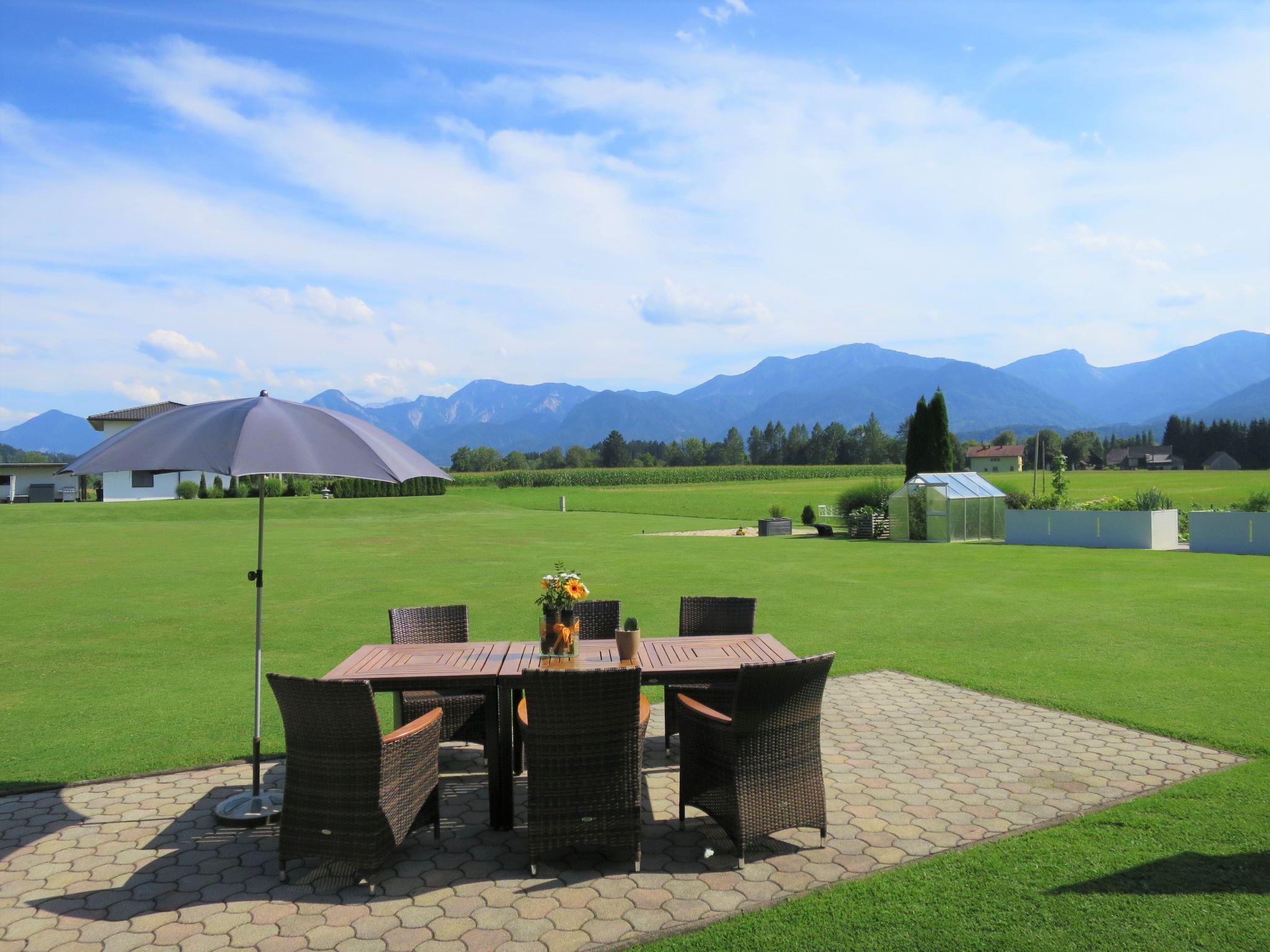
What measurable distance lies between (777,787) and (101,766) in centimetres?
490

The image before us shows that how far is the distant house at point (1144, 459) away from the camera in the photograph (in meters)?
124

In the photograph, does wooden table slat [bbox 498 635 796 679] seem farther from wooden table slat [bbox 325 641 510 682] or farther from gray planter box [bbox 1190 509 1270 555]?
gray planter box [bbox 1190 509 1270 555]

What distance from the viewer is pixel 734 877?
4.29 metres

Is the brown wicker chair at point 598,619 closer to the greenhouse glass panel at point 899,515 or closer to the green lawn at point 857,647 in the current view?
the green lawn at point 857,647

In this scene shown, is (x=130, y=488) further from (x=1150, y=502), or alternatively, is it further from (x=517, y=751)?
(x=517, y=751)

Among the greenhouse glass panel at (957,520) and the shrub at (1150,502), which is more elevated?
the shrub at (1150,502)

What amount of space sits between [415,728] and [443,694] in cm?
137

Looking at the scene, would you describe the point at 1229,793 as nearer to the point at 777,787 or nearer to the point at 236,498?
the point at 777,787

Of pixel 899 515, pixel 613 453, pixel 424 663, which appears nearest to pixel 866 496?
pixel 899 515

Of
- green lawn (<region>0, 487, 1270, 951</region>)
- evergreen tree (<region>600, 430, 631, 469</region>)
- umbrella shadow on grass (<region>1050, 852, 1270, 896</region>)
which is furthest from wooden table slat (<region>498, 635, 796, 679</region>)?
evergreen tree (<region>600, 430, 631, 469</region>)

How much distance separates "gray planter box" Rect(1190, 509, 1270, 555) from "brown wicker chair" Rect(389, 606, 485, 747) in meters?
22.5

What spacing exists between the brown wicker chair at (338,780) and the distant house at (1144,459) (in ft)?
458


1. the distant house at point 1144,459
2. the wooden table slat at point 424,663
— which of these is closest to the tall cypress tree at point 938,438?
the wooden table slat at point 424,663

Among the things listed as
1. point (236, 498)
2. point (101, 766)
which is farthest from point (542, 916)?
point (236, 498)
